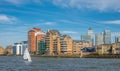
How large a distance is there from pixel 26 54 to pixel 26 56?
2.51 m

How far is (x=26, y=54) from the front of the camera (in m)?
151

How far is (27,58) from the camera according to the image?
152625 mm

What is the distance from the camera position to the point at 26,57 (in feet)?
505

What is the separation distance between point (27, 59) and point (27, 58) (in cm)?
150

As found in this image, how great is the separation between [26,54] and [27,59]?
407 cm

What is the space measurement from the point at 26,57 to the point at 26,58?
2.37 feet

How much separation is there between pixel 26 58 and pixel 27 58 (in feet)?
6.15

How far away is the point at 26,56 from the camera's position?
502 ft

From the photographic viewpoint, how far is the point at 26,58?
154375 mm

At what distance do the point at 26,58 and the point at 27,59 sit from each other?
0.79 metres

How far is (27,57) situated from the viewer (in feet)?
498

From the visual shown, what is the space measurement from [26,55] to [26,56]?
1.03m
